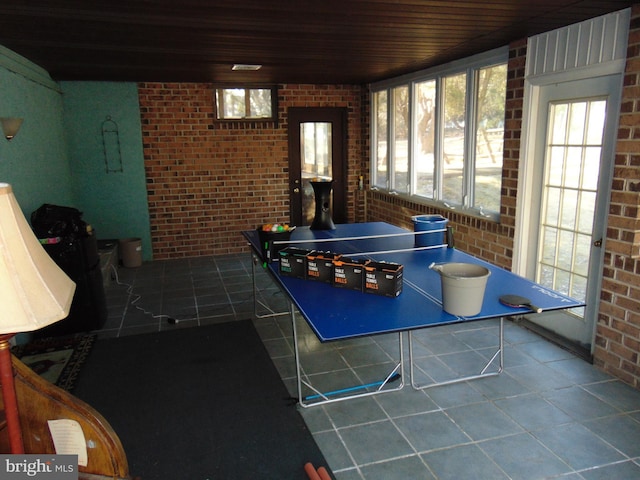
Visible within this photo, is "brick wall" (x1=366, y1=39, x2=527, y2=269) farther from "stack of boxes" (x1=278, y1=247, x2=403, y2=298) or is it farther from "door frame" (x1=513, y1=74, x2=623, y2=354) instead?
"stack of boxes" (x1=278, y1=247, x2=403, y2=298)

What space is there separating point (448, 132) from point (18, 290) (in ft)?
16.7

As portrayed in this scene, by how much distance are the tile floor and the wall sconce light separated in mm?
1865

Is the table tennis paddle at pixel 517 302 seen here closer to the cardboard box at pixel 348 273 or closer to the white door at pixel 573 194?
the cardboard box at pixel 348 273

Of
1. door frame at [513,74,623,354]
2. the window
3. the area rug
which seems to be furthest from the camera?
the window

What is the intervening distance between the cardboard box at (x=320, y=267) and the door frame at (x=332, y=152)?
4.56 meters

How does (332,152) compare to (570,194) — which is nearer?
(570,194)

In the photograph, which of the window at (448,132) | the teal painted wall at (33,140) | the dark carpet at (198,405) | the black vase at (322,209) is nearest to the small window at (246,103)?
the window at (448,132)

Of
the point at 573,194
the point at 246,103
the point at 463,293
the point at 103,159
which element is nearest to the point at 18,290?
the point at 463,293

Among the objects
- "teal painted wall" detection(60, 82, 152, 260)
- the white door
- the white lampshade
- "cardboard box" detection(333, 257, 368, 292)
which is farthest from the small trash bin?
the white lampshade

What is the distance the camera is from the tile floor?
264 cm

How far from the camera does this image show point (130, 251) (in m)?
6.80

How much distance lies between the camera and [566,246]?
404cm

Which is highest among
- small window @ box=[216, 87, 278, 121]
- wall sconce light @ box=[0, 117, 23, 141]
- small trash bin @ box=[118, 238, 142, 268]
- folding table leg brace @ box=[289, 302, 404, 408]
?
small window @ box=[216, 87, 278, 121]

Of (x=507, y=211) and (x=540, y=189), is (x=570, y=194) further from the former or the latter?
(x=507, y=211)
